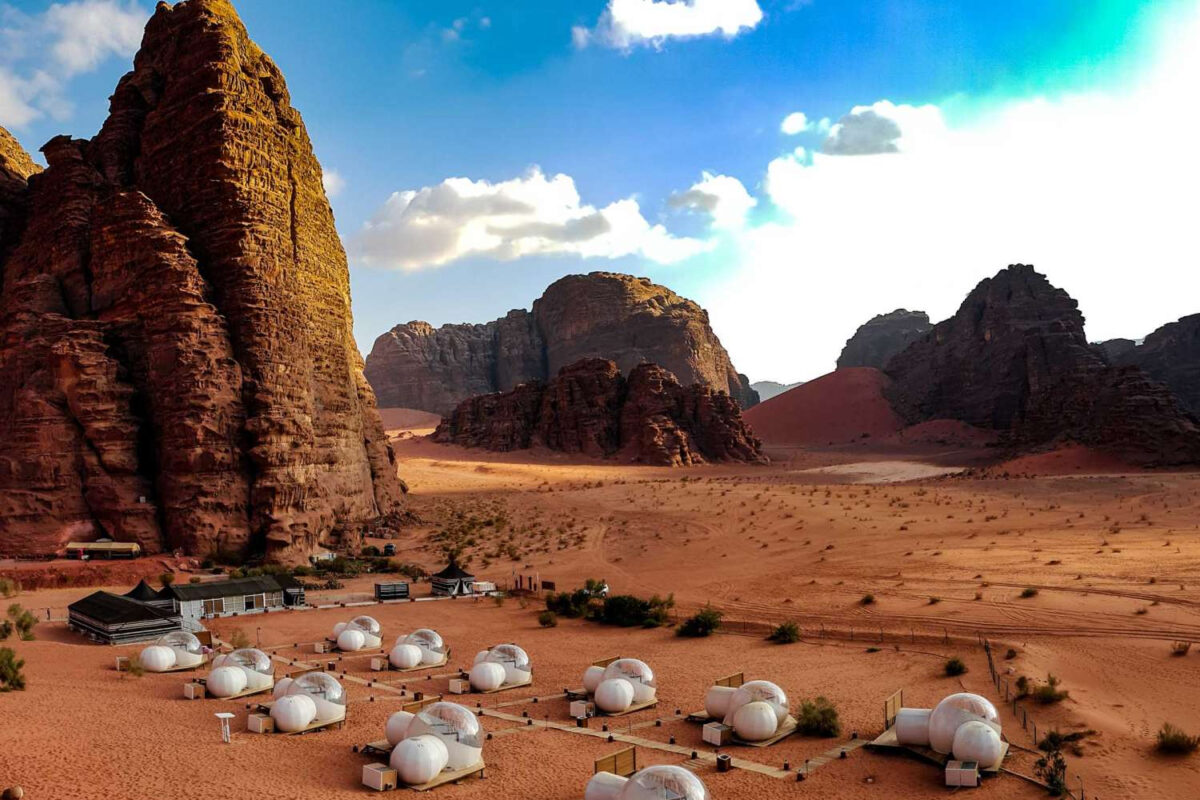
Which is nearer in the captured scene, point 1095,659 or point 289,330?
point 1095,659

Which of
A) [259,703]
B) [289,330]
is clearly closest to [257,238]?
[289,330]

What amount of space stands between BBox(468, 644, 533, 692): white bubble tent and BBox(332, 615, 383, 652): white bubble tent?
14.0 feet

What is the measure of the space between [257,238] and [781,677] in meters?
27.7

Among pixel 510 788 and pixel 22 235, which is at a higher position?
pixel 22 235

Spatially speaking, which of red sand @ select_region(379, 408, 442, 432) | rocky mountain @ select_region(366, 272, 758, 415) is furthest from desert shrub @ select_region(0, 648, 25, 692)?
red sand @ select_region(379, 408, 442, 432)

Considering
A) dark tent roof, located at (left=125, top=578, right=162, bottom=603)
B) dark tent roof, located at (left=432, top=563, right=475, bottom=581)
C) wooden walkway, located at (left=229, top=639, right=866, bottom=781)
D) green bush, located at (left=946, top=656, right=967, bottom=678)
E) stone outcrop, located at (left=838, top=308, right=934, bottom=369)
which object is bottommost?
wooden walkway, located at (left=229, top=639, right=866, bottom=781)

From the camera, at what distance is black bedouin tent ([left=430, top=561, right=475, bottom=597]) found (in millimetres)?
30266

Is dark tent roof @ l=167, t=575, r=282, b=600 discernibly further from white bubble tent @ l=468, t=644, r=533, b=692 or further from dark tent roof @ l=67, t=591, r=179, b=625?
white bubble tent @ l=468, t=644, r=533, b=692

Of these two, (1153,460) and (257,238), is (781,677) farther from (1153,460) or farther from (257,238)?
(1153,460)

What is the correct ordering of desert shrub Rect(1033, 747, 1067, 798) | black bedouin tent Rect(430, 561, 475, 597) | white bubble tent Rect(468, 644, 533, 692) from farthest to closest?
black bedouin tent Rect(430, 561, 475, 597), white bubble tent Rect(468, 644, 533, 692), desert shrub Rect(1033, 747, 1067, 798)

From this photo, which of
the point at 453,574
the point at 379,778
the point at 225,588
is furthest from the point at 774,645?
the point at 225,588

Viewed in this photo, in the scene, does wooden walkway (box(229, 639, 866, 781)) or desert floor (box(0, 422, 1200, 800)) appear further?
wooden walkway (box(229, 639, 866, 781))

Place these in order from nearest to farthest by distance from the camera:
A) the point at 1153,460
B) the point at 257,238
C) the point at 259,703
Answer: the point at 259,703 → the point at 257,238 → the point at 1153,460

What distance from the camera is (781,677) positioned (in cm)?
1923
